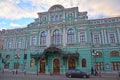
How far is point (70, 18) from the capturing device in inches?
1375

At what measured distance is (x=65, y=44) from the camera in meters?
33.6

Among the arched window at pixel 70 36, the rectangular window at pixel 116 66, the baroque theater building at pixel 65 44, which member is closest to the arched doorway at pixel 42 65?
the baroque theater building at pixel 65 44

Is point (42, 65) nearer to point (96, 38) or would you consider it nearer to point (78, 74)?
point (78, 74)

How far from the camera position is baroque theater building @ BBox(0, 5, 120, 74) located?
101ft

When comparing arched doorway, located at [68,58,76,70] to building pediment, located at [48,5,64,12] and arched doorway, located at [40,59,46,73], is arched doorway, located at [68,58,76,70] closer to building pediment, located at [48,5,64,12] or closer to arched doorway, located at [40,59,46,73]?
arched doorway, located at [40,59,46,73]

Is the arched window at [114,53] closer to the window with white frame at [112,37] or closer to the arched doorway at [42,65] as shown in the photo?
the window with white frame at [112,37]

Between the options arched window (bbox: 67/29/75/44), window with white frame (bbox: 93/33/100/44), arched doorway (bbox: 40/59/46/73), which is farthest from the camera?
arched doorway (bbox: 40/59/46/73)

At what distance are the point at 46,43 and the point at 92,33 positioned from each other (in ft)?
40.9

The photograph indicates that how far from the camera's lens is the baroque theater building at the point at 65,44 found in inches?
1216

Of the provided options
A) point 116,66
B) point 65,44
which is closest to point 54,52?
point 65,44

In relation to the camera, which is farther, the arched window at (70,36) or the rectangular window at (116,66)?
the arched window at (70,36)

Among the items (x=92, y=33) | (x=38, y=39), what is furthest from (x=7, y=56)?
(x=92, y=33)

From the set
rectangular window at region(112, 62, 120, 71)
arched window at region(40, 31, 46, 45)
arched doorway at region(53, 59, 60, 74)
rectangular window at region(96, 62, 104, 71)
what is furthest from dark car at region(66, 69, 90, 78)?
arched window at region(40, 31, 46, 45)

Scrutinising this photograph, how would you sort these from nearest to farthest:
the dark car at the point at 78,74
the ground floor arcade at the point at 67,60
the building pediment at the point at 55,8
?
the dark car at the point at 78,74, the ground floor arcade at the point at 67,60, the building pediment at the point at 55,8
